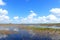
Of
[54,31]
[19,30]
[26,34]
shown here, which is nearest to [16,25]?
[19,30]

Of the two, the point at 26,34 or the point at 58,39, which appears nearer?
the point at 58,39

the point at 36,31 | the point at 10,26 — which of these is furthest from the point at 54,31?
the point at 10,26

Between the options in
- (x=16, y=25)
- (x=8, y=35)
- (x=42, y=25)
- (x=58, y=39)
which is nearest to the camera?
(x=58, y=39)

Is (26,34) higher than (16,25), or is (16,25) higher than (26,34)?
(16,25)

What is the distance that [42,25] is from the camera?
14.2 metres

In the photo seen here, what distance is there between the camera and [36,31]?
12727 millimetres

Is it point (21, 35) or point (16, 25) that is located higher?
point (16, 25)

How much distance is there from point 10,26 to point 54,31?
4.75 m

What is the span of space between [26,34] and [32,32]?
1.90 feet

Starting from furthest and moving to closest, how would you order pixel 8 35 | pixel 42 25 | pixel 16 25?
pixel 42 25 → pixel 16 25 → pixel 8 35

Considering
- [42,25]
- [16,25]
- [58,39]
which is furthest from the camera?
[42,25]

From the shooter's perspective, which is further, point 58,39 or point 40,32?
point 40,32

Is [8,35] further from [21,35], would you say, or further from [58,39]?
[58,39]

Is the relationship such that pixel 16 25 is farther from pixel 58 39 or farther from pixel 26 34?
pixel 58 39
